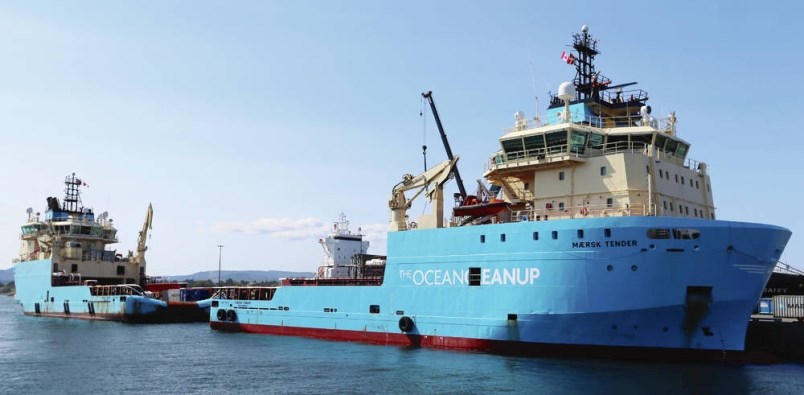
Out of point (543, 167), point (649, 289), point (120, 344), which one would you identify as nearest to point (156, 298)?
point (120, 344)

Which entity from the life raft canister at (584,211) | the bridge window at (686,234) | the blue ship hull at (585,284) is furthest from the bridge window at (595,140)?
the bridge window at (686,234)

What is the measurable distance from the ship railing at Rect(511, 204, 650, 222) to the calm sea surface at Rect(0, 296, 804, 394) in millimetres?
5025

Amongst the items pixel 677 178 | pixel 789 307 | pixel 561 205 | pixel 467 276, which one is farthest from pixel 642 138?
pixel 789 307

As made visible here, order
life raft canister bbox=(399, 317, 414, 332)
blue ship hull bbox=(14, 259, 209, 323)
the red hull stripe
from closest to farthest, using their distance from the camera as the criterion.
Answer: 1. the red hull stripe
2. life raft canister bbox=(399, 317, 414, 332)
3. blue ship hull bbox=(14, 259, 209, 323)

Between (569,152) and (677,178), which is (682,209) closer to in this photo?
(677,178)

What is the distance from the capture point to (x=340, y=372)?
73.5 feet

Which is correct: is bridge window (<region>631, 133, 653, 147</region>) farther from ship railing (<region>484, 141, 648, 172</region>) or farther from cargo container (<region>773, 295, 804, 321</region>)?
cargo container (<region>773, 295, 804, 321</region>)

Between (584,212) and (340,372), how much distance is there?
9.91m

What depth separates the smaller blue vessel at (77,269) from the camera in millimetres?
47688

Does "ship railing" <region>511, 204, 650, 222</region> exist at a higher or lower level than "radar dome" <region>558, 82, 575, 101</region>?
lower

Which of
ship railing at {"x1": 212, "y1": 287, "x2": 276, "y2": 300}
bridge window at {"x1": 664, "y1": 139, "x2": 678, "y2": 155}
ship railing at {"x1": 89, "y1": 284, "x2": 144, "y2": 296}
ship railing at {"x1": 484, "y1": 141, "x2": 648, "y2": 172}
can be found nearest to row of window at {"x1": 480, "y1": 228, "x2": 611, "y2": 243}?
ship railing at {"x1": 484, "y1": 141, "x2": 648, "y2": 172}

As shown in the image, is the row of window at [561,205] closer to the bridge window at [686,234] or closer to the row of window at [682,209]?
the row of window at [682,209]

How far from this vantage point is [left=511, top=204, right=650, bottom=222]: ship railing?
23.9 m

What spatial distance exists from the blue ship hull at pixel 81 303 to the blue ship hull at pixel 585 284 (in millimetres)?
24057
